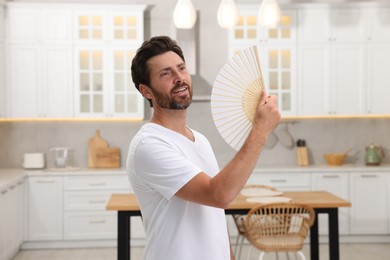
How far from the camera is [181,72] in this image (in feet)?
5.40

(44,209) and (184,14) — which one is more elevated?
(184,14)

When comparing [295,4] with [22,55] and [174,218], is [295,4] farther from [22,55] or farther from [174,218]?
[174,218]

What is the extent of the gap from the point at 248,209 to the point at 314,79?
9.32 feet

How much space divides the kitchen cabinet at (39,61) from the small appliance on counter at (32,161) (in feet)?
1.54

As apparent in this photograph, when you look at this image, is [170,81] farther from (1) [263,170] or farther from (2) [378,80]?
(2) [378,80]

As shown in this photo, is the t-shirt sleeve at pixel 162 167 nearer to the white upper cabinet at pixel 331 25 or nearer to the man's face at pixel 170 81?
the man's face at pixel 170 81

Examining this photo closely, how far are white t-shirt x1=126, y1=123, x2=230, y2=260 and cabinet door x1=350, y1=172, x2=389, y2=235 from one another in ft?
17.0

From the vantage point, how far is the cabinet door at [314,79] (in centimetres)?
677

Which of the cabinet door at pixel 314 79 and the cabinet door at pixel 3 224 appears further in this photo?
the cabinet door at pixel 314 79

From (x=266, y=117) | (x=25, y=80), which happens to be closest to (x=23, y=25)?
(x=25, y=80)

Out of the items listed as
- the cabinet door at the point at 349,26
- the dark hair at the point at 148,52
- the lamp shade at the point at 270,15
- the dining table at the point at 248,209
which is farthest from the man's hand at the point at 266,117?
the cabinet door at the point at 349,26

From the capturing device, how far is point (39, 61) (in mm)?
6590

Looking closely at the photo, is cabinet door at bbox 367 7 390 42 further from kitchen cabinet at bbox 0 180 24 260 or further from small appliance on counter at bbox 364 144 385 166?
kitchen cabinet at bbox 0 180 24 260

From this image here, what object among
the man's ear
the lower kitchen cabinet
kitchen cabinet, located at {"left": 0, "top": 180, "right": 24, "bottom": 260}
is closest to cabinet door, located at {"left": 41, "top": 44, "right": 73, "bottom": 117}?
kitchen cabinet, located at {"left": 0, "top": 180, "right": 24, "bottom": 260}
